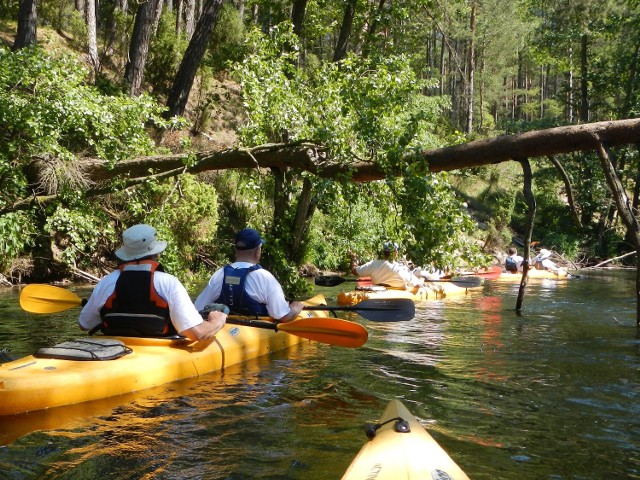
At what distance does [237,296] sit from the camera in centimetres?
656

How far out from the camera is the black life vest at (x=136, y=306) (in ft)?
17.0

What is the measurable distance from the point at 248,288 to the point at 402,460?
397 cm

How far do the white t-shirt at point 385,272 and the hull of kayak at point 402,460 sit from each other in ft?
26.8

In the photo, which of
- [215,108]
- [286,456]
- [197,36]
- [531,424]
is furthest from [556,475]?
[215,108]

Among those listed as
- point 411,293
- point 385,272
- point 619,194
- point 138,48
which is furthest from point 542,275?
point 138,48

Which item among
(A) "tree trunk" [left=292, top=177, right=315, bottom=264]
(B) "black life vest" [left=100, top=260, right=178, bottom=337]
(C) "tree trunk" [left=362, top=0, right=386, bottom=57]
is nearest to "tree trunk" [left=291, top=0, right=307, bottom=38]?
(C) "tree trunk" [left=362, top=0, right=386, bottom=57]

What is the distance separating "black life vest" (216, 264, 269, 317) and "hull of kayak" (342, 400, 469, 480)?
3.52 m

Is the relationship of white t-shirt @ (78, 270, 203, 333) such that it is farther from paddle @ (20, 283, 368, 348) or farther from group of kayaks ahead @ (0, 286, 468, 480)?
paddle @ (20, 283, 368, 348)

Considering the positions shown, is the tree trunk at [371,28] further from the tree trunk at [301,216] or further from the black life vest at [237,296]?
the black life vest at [237,296]

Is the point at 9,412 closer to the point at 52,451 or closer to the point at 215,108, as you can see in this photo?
the point at 52,451

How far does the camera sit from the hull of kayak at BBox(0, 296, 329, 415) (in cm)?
438

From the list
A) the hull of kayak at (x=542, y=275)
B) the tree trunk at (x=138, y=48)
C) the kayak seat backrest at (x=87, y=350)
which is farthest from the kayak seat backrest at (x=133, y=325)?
the hull of kayak at (x=542, y=275)

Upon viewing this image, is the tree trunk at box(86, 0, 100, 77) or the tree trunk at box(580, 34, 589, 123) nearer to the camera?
the tree trunk at box(86, 0, 100, 77)

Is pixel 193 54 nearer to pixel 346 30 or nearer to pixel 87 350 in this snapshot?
pixel 346 30
